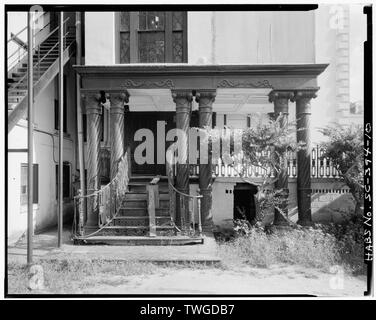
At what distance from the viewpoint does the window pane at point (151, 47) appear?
27.2 ft

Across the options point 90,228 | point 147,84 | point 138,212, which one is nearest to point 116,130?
point 147,84

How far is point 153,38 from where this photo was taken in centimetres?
834

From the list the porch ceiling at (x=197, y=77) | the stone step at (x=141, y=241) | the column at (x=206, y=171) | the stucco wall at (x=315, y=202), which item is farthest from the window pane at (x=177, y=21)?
the stone step at (x=141, y=241)

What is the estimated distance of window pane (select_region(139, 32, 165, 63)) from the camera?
27.2 ft

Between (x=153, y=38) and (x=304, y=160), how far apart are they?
17.4 ft

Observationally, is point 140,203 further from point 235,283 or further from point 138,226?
point 235,283

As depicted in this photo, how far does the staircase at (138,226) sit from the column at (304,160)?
118 inches

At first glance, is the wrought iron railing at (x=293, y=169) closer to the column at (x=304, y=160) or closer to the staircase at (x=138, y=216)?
the column at (x=304, y=160)

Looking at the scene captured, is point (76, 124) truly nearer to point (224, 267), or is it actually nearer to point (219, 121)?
point (219, 121)

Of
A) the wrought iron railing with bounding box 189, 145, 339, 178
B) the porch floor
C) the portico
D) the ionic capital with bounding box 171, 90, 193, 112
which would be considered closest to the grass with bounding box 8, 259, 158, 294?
the porch floor

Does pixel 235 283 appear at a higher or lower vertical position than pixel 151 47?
lower

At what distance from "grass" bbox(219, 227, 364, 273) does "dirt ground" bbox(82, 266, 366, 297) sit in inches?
11.1

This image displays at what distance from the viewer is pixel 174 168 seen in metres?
8.47
